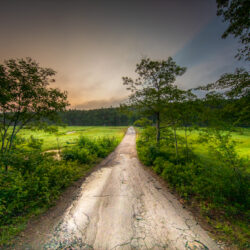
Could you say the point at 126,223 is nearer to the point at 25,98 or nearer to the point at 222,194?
the point at 222,194

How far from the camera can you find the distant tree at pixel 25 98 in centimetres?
575

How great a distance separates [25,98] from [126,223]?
8390 mm

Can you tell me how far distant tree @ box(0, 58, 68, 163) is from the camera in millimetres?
5750

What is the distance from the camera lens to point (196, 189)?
5684mm

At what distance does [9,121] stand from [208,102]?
1213 cm

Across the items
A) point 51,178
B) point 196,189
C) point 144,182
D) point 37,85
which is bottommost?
point 144,182

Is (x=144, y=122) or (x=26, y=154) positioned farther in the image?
(x=144, y=122)

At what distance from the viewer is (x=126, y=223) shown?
3936mm

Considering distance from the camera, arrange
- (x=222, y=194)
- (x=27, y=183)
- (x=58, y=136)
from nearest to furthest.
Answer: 1. (x=222, y=194)
2. (x=27, y=183)
3. (x=58, y=136)

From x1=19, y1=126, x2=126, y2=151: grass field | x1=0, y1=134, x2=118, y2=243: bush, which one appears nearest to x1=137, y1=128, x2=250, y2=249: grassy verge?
x1=0, y1=134, x2=118, y2=243: bush

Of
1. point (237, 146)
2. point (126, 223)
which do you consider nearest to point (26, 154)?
point (126, 223)

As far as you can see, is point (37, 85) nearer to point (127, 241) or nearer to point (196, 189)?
point (127, 241)

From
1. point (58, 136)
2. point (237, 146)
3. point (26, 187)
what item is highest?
point (237, 146)

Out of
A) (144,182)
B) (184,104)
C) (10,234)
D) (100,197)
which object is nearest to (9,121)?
(10,234)
